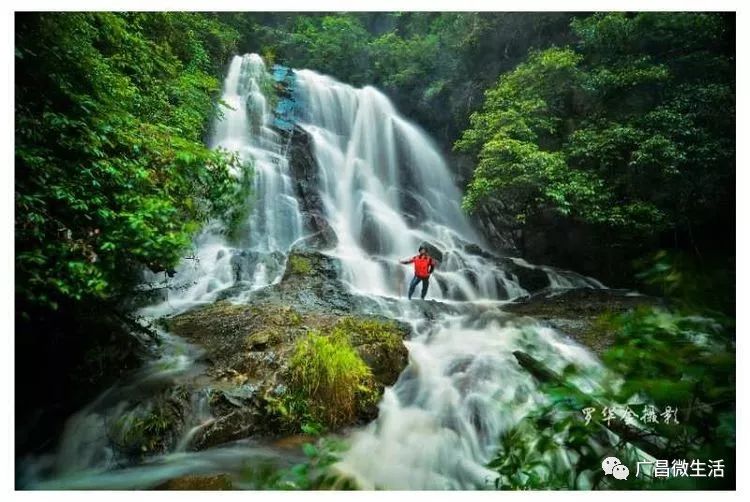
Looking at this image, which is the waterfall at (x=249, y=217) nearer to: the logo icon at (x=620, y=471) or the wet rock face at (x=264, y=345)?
the wet rock face at (x=264, y=345)

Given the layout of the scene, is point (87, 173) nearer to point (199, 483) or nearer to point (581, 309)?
point (199, 483)

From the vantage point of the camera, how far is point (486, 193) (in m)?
7.33

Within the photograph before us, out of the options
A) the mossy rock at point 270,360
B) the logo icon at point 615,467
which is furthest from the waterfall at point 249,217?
the logo icon at point 615,467

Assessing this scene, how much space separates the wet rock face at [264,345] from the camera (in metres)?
3.33

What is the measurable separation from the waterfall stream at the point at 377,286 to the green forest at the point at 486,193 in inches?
13.1

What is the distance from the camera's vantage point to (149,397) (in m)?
3.41

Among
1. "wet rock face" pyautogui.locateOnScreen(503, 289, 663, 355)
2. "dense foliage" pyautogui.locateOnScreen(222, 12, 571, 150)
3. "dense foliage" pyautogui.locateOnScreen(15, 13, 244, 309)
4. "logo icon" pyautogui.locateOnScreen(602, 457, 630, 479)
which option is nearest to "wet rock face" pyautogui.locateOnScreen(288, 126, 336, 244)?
"dense foliage" pyautogui.locateOnScreen(222, 12, 571, 150)

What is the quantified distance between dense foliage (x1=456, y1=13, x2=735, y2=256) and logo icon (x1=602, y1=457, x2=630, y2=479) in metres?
3.33

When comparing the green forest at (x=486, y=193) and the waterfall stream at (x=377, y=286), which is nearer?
the green forest at (x=486, y=193)

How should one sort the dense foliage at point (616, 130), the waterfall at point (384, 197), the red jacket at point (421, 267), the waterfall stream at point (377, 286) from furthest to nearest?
the waterfall at point (384, 197), the red jacket at point (421, 267), the dense foliage at point (616, 130), the waterfall stream at point (377, 286)

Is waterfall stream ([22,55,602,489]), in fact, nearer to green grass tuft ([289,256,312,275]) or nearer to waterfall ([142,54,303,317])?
waterfall ([142,54,303,317])

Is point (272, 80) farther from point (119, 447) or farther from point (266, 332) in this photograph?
point (119, 447)
